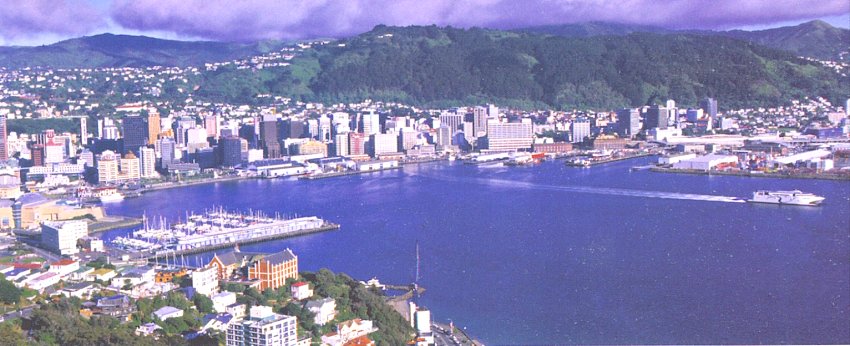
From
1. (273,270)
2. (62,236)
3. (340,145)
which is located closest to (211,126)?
(340,145)

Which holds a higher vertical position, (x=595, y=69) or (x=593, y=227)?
(x=595, y=69)

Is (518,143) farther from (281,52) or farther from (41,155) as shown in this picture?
(281,52)

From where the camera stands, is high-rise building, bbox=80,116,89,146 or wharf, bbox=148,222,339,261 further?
high-rise building, bbox=80,116,89,146

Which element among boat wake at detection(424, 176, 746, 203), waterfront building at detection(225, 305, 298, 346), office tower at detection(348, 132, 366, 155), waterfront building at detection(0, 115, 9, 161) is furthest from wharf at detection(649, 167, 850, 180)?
waterfront building at detection(0, 115, 9, 161)

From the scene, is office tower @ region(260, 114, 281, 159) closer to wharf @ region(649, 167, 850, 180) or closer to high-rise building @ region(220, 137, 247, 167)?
high-rise building @ region(220, 137, 247, 167)

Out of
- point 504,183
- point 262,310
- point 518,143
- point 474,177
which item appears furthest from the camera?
point 518,143

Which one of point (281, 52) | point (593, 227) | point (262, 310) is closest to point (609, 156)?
point (593, 227)

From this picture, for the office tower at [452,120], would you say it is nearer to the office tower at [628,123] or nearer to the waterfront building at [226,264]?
the office tower at [628,123]
